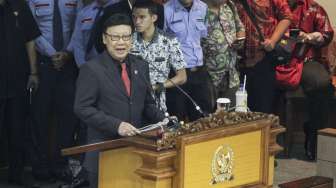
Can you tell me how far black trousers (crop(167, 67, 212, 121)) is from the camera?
5.85 metres

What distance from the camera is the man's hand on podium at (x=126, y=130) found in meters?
3.54

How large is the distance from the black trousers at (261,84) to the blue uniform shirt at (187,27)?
2.30ft

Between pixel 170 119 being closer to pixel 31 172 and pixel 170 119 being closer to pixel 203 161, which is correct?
pixel 203 161

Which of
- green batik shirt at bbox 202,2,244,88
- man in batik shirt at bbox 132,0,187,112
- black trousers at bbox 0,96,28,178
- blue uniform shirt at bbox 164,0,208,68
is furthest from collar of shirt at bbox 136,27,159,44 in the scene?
black trousers at bbox 0,96,28,178

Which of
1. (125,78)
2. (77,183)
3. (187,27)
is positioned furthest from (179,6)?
(125,78)

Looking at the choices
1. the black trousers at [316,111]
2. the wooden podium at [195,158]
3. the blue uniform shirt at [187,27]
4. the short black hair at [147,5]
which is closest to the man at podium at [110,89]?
the wooden podium at [195,158]

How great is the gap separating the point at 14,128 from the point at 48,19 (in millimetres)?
823

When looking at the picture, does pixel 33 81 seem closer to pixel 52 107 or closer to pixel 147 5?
pixel 52 107

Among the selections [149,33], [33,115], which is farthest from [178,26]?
[33,115]

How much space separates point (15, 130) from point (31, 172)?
516mm

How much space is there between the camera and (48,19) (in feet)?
18.9

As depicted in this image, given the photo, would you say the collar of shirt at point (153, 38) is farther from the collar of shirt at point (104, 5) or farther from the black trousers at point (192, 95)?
the black trousers at point (192, 95)

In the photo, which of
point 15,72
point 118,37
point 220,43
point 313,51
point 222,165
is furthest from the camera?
point 313,51

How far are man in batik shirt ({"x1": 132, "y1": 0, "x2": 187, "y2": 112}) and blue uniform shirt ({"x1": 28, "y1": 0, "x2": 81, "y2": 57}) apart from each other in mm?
852
